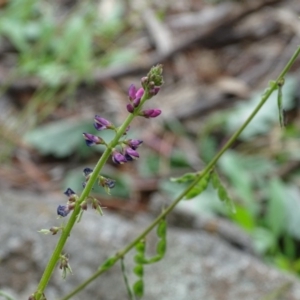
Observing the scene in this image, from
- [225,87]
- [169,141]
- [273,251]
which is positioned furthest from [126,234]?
[225,87]

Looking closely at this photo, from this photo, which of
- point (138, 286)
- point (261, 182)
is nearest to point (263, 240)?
point (261, 182)

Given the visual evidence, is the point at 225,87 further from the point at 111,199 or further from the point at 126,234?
the point at 126,234

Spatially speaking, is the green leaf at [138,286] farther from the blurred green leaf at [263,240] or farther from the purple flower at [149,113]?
the blurred green leaf at [263,240]

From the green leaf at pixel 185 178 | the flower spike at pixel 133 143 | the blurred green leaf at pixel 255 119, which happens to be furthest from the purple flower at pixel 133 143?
the blurred green leaf at pixel 255 119

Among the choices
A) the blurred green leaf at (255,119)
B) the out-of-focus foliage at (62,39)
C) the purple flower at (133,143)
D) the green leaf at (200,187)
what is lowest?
the green leaf at (200,187)

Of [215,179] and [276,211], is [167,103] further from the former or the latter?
[215,179]
